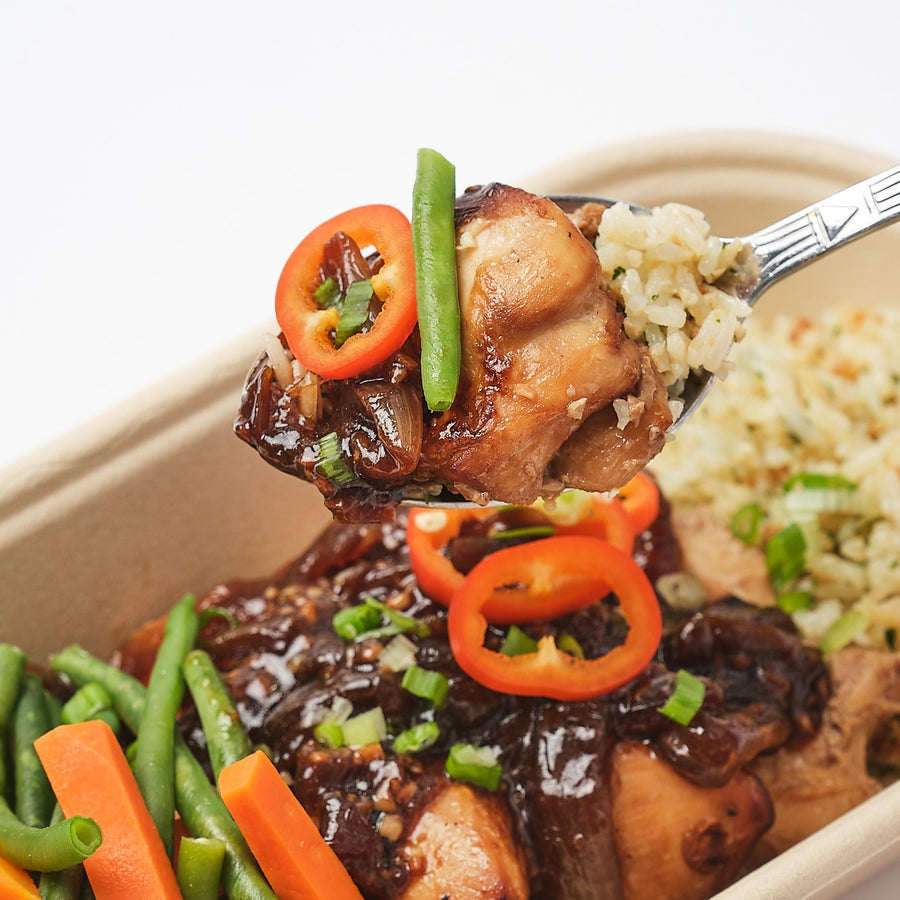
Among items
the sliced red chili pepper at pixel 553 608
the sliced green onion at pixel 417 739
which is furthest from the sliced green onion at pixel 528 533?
the sliced green onion at pixel 417 739

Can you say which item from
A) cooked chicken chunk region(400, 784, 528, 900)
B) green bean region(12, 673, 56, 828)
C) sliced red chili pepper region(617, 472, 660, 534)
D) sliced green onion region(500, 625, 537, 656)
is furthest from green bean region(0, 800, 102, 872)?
sliced red chili pepper region(617, 472, 660, 534)

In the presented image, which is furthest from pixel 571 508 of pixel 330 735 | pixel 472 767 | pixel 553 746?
pixel 330 735

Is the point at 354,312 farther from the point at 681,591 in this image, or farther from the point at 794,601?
the point at 794,601

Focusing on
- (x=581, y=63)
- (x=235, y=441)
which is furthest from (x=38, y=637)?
(x=581, y=63)

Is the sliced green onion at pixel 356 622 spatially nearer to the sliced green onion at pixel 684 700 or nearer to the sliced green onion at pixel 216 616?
the sliced green onion at pixel 216 616

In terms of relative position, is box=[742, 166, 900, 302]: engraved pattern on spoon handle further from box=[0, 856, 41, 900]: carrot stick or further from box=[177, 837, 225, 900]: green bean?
box=[0, 856, 41, 900]: carrot stick

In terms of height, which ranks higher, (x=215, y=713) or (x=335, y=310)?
(x=335, y=310)
